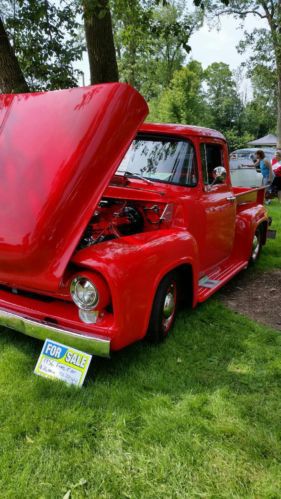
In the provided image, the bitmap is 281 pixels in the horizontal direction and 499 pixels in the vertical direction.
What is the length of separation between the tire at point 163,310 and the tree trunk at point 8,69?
4374mm

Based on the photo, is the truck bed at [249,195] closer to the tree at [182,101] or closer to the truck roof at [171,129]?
the truck roof at [171,129]

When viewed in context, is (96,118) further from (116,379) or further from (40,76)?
(40,76)

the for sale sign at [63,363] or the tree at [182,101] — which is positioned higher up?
the tree at [182,101]

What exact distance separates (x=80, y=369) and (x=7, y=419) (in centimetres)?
58

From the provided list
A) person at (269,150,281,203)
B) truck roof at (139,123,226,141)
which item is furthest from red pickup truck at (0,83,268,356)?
person at (269,150,281,203)

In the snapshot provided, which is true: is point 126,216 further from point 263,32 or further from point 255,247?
point 263,32

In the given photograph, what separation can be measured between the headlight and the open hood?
5.2 inches

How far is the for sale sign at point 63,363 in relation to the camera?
2.97m

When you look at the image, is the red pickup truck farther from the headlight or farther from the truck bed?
the truck bed

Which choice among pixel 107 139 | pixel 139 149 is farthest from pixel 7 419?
pixel 139 149

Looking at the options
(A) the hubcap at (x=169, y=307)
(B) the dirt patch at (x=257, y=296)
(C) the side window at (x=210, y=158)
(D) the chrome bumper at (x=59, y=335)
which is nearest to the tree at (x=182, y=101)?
(B) the dirt patch at (x=257, y=296)

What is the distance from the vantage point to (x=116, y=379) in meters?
3.14

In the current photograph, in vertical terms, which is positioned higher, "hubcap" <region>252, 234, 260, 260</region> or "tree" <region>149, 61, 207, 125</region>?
"tree" <region>149, 61, 207, 125</region>

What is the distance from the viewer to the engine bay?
368 cm
